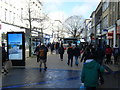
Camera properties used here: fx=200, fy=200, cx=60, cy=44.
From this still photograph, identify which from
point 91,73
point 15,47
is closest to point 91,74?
point 91,73

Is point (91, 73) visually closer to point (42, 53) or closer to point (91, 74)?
point (91, 74)

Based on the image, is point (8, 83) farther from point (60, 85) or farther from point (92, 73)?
point (92, 73)

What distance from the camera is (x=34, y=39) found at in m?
29.4

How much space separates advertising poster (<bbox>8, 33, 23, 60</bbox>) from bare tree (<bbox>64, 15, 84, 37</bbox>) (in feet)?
215

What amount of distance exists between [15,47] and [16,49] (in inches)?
6.5

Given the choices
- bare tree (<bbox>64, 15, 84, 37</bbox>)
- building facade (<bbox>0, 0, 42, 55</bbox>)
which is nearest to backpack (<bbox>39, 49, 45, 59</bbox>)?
building facade (<bbox>0, 0, 42, 55</bbox>)

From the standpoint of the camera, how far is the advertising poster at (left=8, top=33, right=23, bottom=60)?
14.4 metres

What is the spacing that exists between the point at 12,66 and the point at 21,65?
84cm

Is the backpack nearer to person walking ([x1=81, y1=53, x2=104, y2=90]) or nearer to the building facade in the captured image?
person walking ([x1=81, y1=53, x2=104, y2=90])

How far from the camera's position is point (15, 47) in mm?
14469

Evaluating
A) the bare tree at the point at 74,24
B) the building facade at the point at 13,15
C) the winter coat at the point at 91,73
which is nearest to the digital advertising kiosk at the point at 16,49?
the winter coat at the point at 91,73

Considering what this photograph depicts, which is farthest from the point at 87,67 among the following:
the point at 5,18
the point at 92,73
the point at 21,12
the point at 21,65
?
the point at 21,12

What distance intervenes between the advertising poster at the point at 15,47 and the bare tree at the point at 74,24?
65680 millimetres

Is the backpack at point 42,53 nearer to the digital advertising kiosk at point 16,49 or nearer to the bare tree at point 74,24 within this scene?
the digital advertising kiosk at point 16,49
